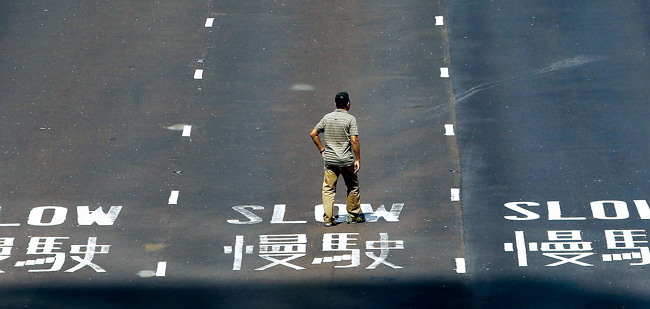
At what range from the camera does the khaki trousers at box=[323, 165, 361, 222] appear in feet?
67.3

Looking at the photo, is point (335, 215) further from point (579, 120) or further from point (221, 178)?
point (579, 120)

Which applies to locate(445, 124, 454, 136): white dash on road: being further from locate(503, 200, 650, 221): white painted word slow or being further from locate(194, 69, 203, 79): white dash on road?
locate(194, 69, 203, 79): white dash on road

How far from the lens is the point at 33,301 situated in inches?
721

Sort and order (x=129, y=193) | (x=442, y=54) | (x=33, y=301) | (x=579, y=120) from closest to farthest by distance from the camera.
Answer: (x=33, y=301), (x=129, y=193), (x=579, y=120), (x=442, y=54)

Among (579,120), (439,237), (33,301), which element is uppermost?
(579,120)

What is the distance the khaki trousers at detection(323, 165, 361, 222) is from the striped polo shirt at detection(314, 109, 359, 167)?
0.37ft

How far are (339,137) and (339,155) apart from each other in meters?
0.24

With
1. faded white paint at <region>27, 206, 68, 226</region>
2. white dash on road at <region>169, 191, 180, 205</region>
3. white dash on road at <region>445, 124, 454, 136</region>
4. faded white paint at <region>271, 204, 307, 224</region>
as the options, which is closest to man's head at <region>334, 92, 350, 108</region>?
faded white paint at <region>271, 204, 307, 224</region>

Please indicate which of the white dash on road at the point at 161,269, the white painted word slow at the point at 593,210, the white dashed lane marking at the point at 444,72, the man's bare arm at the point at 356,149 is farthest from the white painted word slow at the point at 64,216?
the white dashed lane marking at the point at 444,72

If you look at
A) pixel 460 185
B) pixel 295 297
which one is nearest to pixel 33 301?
pixel 295 297

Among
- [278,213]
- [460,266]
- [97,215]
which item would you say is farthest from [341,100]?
[97,215]

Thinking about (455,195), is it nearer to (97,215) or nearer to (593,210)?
(593,210)

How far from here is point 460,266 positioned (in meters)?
19.3

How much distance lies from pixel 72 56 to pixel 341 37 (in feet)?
16.2
